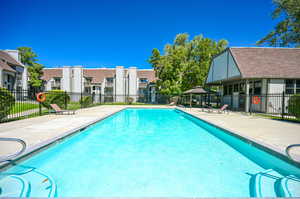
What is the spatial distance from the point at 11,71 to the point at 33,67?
13.0 meters

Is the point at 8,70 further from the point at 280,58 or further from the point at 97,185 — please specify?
the point at 280,58

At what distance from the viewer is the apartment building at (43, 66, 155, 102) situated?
33656 mm

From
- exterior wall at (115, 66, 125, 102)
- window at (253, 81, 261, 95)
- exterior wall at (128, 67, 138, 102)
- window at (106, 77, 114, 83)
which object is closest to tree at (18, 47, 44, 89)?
window at (106, 77, 114, 83)

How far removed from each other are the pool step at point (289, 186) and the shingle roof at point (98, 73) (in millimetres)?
36263

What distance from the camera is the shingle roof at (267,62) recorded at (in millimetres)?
13922

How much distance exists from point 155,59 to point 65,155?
23.4 metres

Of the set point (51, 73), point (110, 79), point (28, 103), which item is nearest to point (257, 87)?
point (28, 103)

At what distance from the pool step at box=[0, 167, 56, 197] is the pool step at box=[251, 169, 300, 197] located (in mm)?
3915

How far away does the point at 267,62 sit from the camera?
14938 millimetres

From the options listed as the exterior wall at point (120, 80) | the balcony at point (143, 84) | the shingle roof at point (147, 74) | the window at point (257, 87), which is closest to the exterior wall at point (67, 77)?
the exterior wall at point (120, 80)

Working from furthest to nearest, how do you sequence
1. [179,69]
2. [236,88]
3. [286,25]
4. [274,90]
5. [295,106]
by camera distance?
1. [179,69]
2. [286,25]
3. [236,88]
4. [274,90]
5. [295,106]

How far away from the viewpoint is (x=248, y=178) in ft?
11.0

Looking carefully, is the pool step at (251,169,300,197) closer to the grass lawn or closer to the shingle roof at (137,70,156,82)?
the grass lawn

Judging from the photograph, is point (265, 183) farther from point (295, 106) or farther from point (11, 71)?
point (11, 71)
